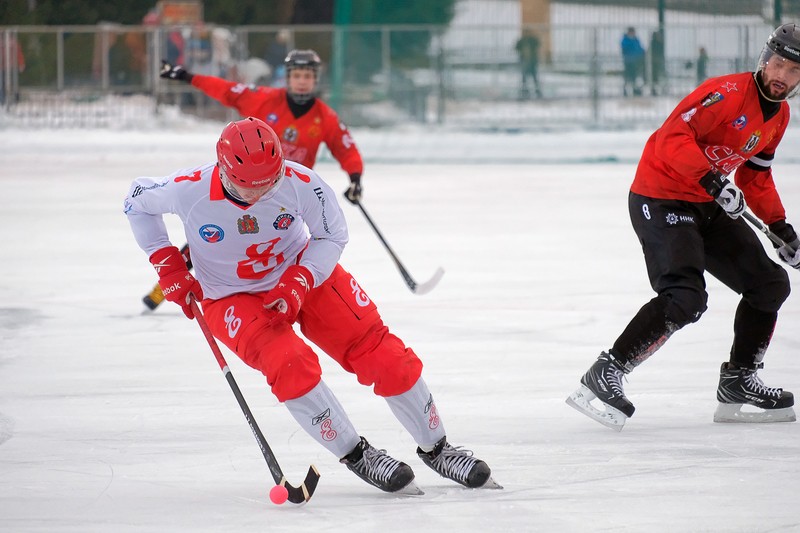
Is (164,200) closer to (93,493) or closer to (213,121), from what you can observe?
(93,493)

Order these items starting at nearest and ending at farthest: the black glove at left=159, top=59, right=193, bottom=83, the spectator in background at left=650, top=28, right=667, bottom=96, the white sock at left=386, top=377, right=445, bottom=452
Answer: the white sock at left=386, top=377, right=445, bottom=452
the black glove at left=159, top=59, right=193, bottom=83
the spectator in background at left=650, top=28, right=667, bottom=96

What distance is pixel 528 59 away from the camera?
1423 cm

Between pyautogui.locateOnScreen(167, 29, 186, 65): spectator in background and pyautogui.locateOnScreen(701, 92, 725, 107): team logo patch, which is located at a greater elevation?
pyautogui.locateOnScreen(167, 29, 186, 65): spectator in background

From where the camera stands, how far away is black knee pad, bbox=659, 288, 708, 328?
3645mm

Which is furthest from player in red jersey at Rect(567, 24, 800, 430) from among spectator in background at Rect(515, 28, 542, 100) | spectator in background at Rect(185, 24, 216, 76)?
spectator in background at Rect(185, 24, 216, 76)

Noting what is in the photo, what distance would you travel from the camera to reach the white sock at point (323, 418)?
301 centimetres

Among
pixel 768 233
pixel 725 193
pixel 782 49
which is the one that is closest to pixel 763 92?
pixel 782 49

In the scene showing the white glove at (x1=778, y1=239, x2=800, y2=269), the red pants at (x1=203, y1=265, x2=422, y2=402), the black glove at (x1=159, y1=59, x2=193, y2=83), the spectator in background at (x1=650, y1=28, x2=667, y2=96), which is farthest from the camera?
the spectator in background at (x1=650, y1=28, x2=667, y2=96)

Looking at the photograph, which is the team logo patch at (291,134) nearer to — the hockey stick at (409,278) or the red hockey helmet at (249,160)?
the hockey stick at (409,278)

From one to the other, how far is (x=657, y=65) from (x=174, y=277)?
11391 millimetres

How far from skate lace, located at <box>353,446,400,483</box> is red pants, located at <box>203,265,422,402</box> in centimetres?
16

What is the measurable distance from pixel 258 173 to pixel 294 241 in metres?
0.35

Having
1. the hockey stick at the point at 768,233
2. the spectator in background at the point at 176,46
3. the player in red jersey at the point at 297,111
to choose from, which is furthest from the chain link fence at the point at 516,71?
the hockey stick at the point at 768,233

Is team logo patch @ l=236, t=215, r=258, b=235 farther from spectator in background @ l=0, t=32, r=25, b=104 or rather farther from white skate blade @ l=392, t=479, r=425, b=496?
spectator in background @ l=0, t=32, r=25, b=104
